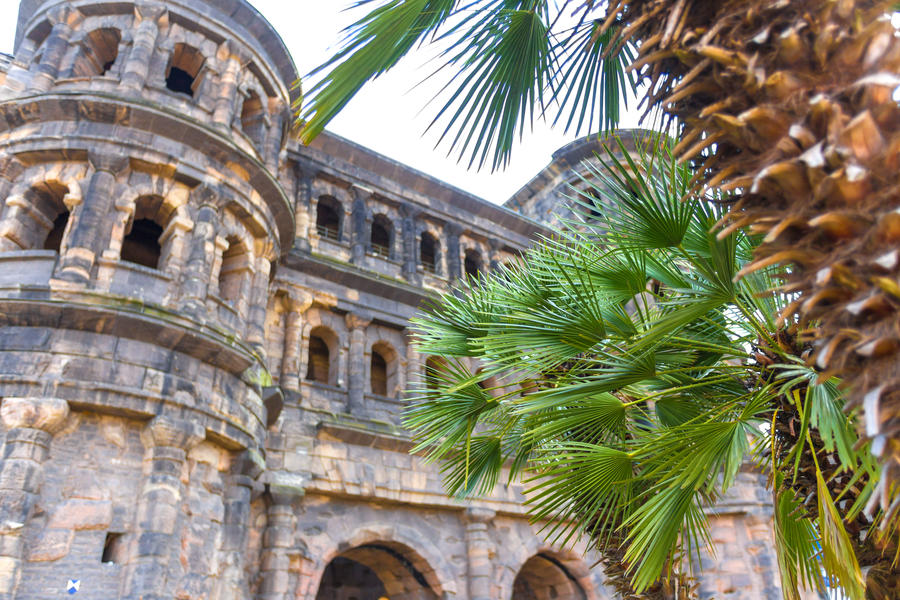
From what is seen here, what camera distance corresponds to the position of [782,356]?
452 centimetres

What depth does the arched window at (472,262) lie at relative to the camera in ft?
56.3

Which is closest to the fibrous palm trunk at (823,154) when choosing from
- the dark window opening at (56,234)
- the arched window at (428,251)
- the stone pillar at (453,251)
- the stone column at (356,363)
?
the stone column at (356,363)

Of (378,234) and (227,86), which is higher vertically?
(227,86)

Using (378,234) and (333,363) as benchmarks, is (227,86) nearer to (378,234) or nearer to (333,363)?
(378,234)

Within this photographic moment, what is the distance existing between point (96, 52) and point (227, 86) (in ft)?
7.55

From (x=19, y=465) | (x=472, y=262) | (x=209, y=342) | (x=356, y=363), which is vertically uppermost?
(x=472, y=262)

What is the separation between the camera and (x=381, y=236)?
16219mm

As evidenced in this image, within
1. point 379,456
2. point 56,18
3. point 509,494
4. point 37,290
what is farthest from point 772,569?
point 56,18

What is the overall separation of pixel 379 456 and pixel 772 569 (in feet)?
33.0

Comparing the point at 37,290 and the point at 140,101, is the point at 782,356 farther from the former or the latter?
the point at 140,101

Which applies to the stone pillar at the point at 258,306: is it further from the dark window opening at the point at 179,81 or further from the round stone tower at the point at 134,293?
the dark window opening at the point at 179,81

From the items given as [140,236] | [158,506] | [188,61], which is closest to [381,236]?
[140,236]

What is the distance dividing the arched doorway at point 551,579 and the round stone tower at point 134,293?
6.83 metres

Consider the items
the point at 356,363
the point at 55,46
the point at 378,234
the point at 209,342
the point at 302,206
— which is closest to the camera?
the point at 209,342
